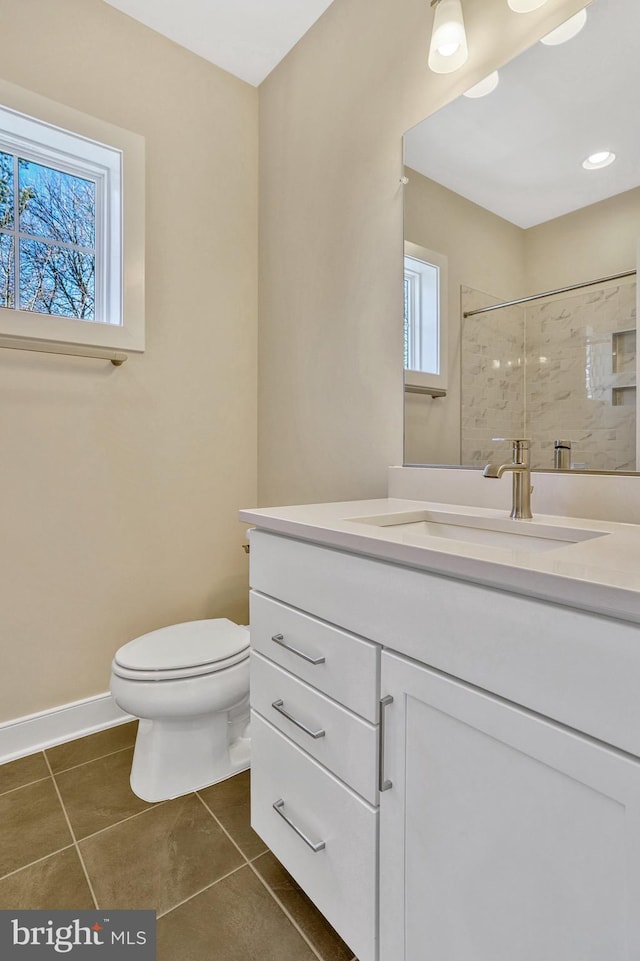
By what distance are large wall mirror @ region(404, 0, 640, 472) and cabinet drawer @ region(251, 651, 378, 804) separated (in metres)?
0.72

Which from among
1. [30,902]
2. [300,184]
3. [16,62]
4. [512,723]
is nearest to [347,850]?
[512,723]

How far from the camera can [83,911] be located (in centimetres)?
105

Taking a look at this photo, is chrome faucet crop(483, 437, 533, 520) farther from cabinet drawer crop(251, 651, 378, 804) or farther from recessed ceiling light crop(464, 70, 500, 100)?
recessed ceiling light crop(464, 70, 500, 100)

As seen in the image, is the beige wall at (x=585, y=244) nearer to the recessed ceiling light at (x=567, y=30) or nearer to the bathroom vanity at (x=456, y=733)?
the recessed ceiling light at (x=567, y=30)

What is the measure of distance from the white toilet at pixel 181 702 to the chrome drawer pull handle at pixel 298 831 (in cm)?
42

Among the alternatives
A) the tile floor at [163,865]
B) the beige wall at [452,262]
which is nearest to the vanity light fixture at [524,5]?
the beige wall at [452,262]

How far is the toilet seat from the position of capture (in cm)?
137

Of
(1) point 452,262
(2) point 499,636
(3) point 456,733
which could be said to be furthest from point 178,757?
(1) point 452,262

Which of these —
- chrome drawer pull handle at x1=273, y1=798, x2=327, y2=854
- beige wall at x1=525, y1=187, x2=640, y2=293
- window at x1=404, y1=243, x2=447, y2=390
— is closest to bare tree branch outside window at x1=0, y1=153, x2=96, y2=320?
window at x1=404, y1=243, x2=447, y2=390

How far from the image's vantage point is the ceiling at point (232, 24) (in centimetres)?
173

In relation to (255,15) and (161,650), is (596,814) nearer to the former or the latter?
(161,650)

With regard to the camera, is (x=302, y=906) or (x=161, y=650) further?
(x=161, y=650)

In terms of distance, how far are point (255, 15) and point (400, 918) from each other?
8.49ft

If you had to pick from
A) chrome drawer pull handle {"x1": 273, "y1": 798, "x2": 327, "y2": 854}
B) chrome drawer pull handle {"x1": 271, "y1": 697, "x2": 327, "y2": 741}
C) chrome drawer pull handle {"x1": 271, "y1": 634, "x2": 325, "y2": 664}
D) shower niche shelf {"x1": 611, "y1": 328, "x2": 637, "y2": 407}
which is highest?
shower niche shelf {"x1": 611, "y1": 328, "x2": 637, "y2": 407}
